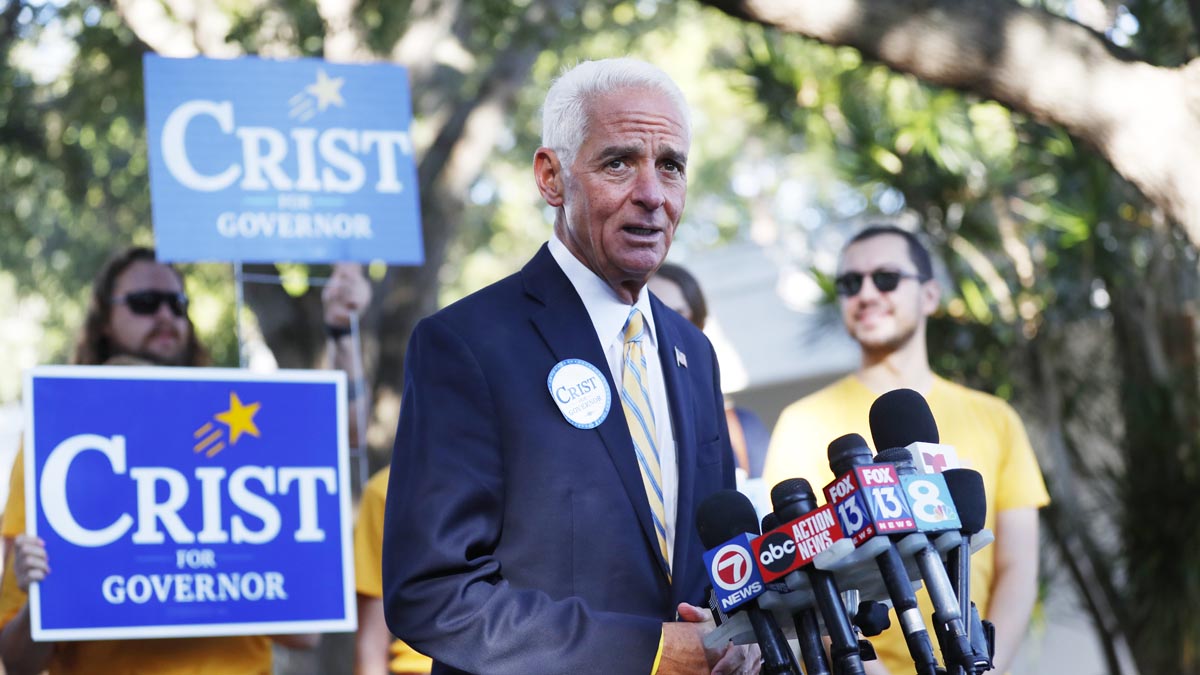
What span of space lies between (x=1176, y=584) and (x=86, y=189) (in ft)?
35.6

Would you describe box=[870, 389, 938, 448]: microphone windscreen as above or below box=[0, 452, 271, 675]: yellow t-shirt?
above

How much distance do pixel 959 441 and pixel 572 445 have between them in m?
2.37

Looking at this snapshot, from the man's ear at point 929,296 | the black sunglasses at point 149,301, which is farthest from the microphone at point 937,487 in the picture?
the black sunglasses at point 149,301

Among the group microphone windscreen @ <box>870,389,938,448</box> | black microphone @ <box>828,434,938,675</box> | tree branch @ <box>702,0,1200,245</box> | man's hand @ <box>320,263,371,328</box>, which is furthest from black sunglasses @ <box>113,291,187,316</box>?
black microphone @ <box>828,434,938,675</box>

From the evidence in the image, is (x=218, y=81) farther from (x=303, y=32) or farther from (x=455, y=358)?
(x=303, y=32)

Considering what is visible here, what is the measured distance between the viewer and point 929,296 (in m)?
5.33

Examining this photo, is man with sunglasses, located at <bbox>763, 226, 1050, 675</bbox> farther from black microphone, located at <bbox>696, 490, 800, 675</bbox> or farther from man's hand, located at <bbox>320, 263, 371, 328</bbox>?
black microphone, located at <bbox>696, 490, 800, 675</bbox>

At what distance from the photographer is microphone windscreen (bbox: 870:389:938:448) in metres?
2.52

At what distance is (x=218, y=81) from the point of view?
18.6 ft

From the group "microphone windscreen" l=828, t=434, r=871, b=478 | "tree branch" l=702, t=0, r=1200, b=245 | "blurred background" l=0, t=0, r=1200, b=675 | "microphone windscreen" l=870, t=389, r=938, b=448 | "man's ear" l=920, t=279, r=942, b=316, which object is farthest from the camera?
"blurred background" l=0, t=0, r=1200, b=675

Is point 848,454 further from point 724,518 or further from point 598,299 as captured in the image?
point 598,299

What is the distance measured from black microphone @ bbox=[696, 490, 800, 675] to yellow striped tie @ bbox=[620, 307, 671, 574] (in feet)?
0.90

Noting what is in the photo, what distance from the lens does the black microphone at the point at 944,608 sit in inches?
85.1

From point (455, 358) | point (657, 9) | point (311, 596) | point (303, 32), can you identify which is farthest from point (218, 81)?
point (657, 9)
